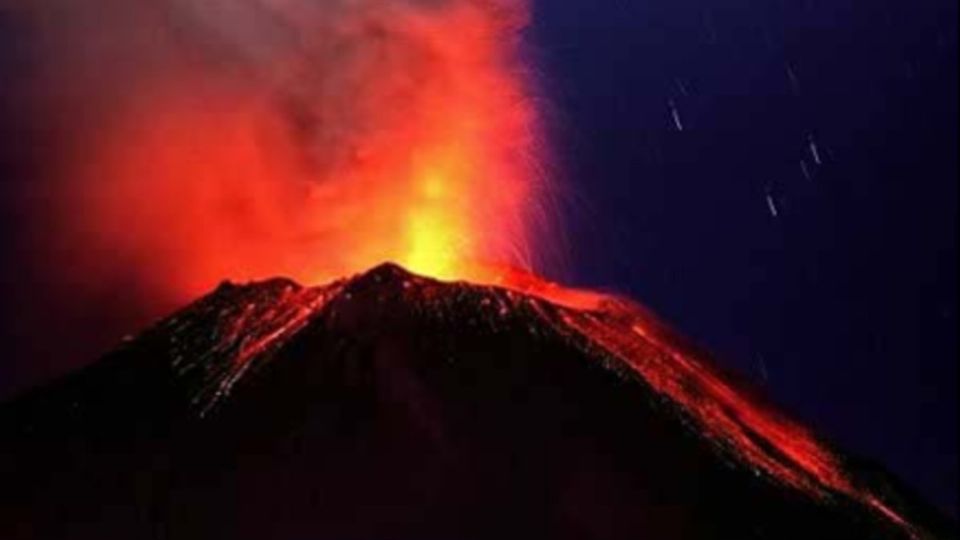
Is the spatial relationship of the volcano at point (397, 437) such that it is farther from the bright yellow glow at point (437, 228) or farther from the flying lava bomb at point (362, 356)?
the bright yellow glow at point (437, 228)

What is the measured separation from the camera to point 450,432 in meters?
12.4

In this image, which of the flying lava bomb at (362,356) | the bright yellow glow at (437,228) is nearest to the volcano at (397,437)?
the flying lava bomb at (362,356)

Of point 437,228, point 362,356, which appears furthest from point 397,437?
point 437,228

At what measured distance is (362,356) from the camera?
1350cm

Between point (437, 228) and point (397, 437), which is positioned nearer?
point (397, 437)

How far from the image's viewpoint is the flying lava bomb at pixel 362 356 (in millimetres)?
11703

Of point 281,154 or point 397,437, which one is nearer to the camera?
point 397,437

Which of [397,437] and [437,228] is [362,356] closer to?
[397,437]

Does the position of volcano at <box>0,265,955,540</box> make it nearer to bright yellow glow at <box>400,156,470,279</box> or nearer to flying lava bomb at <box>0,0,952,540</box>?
flying lava bomb at <box>0,0,952,540</box>

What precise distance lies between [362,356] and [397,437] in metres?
1.45

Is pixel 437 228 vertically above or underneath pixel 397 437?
above

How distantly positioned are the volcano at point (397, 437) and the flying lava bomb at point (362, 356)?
27mm

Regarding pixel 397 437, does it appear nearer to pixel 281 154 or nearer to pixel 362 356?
pixel 362 356

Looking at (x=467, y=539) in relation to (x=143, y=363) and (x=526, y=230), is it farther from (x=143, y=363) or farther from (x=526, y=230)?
(x=526, y=230)
